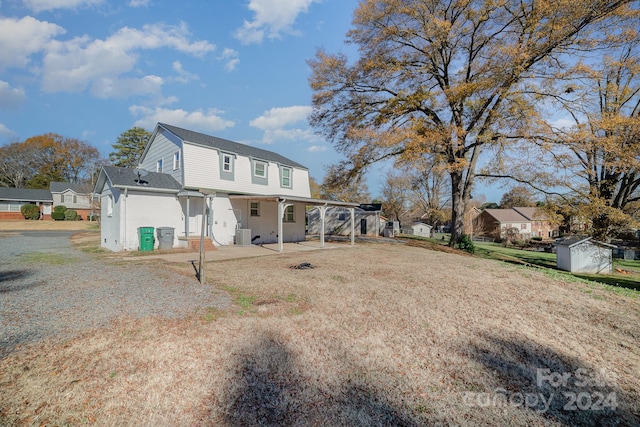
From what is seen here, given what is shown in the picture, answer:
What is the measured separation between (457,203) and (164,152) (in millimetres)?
16818

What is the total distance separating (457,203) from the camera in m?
16.7

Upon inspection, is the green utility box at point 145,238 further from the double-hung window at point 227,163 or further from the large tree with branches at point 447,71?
the large tree with branches at point 447,71

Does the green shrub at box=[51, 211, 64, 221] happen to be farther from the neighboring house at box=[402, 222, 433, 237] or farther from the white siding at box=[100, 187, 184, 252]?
the neighboring house at box=[402, 222, 433, 237]

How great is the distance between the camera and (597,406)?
3.07m

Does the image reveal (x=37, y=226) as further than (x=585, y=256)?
Yes

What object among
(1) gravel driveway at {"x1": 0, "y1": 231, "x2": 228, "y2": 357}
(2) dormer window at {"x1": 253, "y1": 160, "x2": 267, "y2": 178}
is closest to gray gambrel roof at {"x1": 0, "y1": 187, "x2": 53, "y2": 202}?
(2) dormer window at {"x1": 253, "y1": 160, "x2": 267, "y2": 178}

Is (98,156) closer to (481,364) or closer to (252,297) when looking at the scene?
(252,297)

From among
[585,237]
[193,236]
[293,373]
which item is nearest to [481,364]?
[293,373]

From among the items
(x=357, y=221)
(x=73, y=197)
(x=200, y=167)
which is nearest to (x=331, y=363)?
(x=200, y=167)

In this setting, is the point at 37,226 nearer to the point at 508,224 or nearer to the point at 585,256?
A: the point at 585,256

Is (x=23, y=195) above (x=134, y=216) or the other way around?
above

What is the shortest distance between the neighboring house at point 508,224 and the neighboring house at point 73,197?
57336 millimetres

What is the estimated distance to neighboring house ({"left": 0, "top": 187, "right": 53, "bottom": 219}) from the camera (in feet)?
118

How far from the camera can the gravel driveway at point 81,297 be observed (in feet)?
13.2
